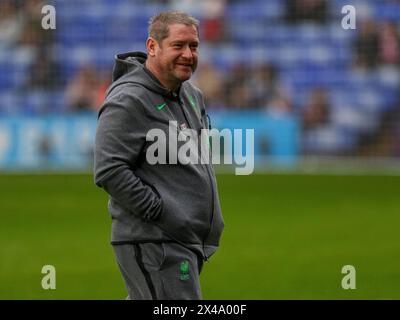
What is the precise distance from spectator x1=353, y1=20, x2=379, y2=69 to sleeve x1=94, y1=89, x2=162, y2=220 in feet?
50.6

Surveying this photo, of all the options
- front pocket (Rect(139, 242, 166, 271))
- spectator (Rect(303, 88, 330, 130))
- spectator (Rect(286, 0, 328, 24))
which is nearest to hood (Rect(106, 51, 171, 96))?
front pocket (Rect(139, 242, 166, 271))

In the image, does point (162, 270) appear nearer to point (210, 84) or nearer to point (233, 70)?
point (210, 84)

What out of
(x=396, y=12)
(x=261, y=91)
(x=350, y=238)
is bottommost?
(x=350, y=238)

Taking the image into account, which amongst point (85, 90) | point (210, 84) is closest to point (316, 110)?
point (210, 84)

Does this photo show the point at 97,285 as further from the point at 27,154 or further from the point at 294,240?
the point at 27,154

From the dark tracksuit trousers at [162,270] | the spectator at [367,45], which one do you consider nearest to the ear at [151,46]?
the dark tracksuit trousers at [162,270]

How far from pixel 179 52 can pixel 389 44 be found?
50.1ft

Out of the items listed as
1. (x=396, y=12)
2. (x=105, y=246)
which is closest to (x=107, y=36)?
(x=396, y=12)

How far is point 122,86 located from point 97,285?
431 cm

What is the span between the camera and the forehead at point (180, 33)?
5984 millimetres

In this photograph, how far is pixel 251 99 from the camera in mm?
20859

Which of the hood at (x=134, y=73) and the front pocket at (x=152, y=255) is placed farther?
the hood at (x=134, y=73)

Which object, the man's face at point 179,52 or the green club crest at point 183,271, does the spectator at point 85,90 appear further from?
the green club crest at point 183,271

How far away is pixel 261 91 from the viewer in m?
20.9
